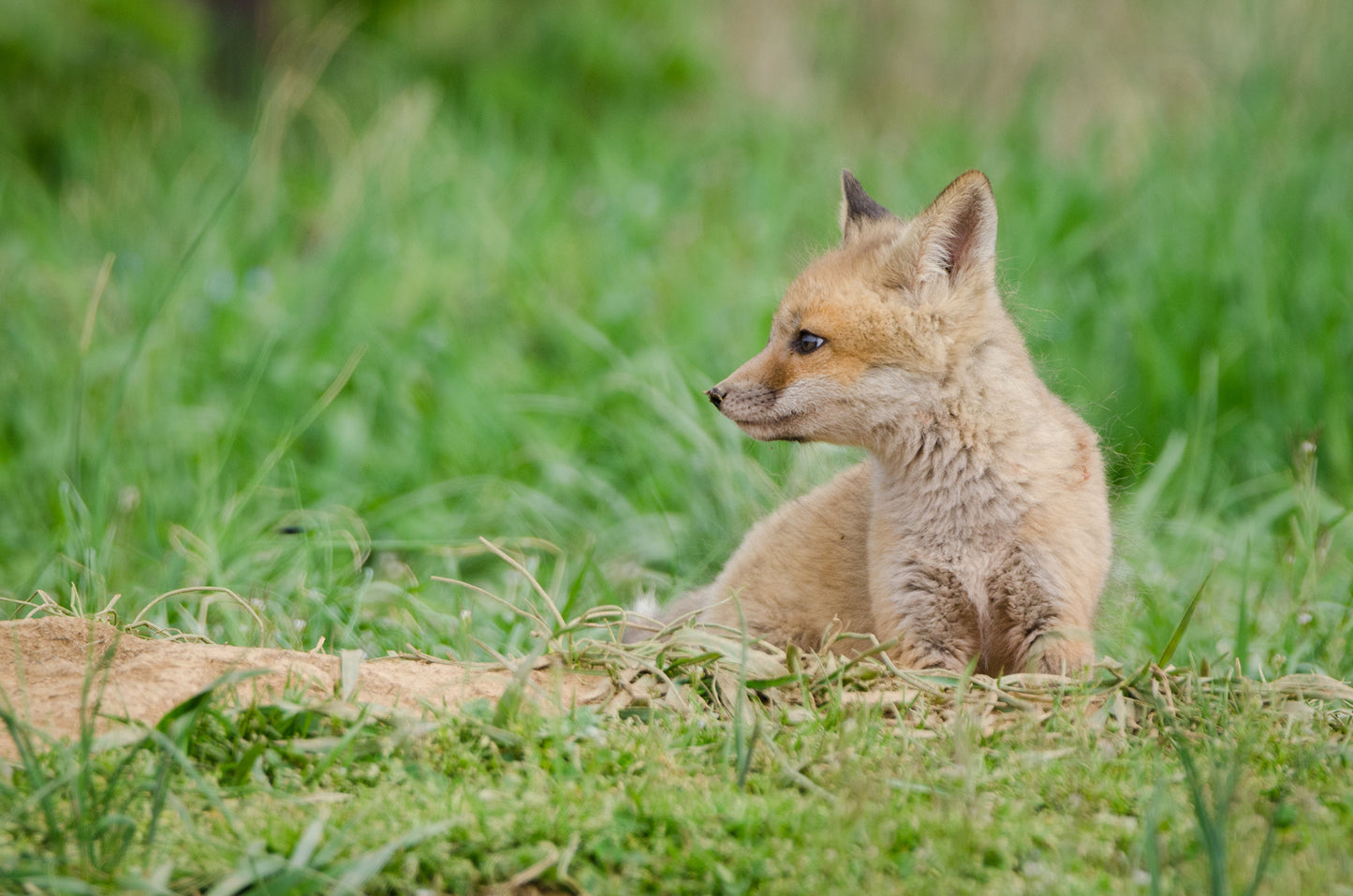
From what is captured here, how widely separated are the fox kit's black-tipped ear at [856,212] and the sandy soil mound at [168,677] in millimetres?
1691

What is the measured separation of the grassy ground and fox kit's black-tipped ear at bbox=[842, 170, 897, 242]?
335mm

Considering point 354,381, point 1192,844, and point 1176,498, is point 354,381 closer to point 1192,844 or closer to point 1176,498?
point 1176,498

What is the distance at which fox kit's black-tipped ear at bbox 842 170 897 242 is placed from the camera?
11.8ft

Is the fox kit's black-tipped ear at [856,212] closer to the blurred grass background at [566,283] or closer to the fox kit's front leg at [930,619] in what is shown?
the blurred grass background at [566,283]

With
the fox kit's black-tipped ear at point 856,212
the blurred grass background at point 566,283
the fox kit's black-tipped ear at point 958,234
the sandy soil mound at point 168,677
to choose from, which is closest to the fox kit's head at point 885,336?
the fox kit's black-tipped ear at point 958,234

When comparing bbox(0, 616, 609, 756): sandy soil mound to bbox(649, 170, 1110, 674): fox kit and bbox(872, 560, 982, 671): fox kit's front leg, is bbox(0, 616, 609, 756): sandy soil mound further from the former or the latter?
bbox(872, 560, 982, 671): fox kit's front leg

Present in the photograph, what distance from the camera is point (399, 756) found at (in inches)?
92.2

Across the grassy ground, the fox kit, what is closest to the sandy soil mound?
the grassy ground

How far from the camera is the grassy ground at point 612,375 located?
211 centimetres

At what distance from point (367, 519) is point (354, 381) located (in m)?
1.04

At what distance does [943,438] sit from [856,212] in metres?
0.97

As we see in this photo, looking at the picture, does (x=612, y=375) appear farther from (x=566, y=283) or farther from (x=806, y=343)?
(x=806, y=343)

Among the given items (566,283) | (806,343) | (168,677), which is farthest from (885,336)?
(566,283)

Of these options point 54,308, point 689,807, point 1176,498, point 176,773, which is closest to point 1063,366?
point 1176,498
